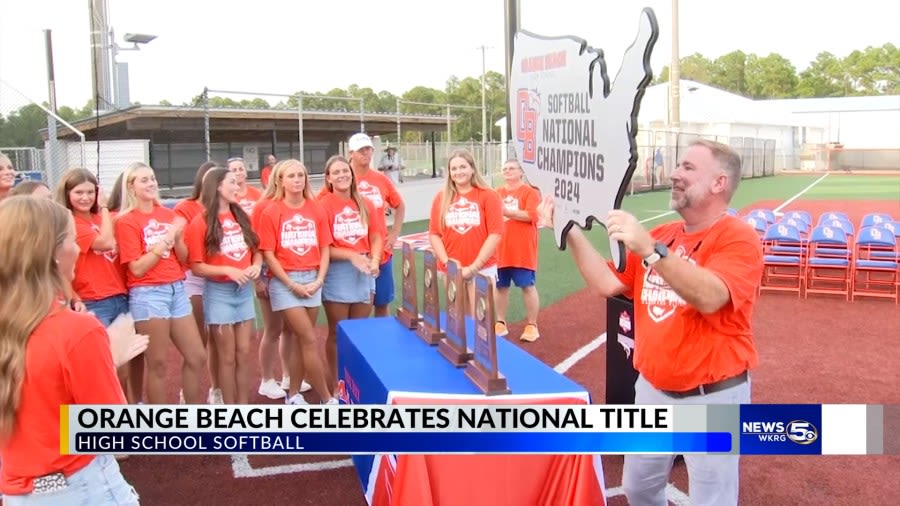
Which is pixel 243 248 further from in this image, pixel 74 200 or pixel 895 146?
pixel 895 146

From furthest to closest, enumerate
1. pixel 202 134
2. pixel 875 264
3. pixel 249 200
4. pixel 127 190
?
pixel 202 134
pixel 875 264
pixel 249 200
pixel 127 190

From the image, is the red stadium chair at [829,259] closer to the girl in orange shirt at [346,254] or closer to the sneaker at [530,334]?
the sneaker at [530,334]

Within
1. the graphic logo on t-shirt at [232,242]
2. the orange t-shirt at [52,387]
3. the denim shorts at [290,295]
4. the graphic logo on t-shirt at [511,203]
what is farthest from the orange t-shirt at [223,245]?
the graphic logo on t-shirt at [511,203]

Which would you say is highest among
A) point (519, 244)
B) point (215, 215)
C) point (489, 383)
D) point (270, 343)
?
point (215, 215)

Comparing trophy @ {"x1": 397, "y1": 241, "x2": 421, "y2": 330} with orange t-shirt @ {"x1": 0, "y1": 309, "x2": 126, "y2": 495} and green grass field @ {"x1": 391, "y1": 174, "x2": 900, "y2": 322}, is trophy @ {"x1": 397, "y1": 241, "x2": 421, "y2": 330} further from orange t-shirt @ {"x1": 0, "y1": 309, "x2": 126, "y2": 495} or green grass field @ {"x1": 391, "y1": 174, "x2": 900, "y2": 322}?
green grass field @ {"x1": 391, "y1": 174, "x2": 900, "y2": 322}

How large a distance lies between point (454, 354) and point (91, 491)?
201cm

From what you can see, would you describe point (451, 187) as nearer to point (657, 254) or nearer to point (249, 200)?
point (249, 200)

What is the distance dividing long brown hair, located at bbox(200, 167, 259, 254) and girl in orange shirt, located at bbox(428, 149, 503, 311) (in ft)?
5.61

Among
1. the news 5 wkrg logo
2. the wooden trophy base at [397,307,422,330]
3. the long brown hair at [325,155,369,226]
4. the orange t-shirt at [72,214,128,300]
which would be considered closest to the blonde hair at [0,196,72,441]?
the news 5 wkrg logo

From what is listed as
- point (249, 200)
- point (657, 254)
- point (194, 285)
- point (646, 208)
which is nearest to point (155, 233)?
point (194, 285)

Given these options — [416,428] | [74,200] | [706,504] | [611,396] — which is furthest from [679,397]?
[74,200]

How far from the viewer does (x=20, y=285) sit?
83.0 inches

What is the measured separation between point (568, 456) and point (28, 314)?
7.33 feet

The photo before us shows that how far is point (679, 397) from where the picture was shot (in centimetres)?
290
